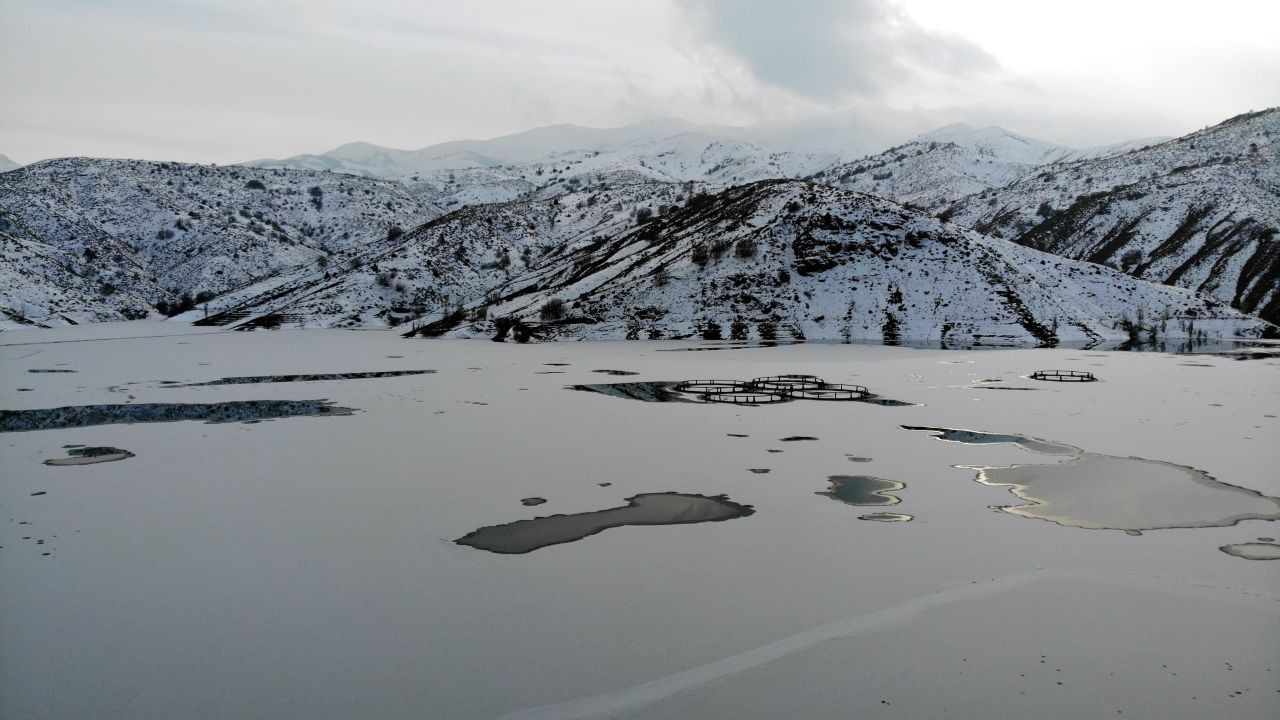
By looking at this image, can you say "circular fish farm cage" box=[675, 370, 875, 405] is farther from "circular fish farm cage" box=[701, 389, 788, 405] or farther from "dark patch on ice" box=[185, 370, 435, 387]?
"dark patch on ice" box=[185, 370, 435, 387]

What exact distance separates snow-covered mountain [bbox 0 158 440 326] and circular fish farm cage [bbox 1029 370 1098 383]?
454 feet

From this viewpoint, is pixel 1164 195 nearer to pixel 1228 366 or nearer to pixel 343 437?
pixel 1228 366

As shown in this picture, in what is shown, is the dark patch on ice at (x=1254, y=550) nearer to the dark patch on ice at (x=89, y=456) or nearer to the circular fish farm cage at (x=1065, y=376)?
the dark patch on ice at (x=89, y=456)

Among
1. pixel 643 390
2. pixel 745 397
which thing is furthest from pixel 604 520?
pixel 643 390

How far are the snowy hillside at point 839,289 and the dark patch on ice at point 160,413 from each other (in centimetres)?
5007

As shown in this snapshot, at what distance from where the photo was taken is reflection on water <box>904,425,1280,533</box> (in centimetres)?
1628

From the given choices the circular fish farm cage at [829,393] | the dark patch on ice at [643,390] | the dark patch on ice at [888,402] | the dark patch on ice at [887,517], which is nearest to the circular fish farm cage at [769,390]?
the circular fish farm cage at [829,393]

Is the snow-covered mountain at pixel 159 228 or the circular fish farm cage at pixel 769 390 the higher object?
the snow-covered mountain at pixel 159 228

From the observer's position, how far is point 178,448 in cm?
2388

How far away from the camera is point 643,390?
125 ft

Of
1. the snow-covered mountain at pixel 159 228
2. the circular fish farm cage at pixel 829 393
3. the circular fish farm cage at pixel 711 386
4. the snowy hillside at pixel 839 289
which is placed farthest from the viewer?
the snow-covered mountain at pixel 159 228

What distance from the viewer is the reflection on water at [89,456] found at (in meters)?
21.9

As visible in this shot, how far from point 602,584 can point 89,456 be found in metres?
18.9

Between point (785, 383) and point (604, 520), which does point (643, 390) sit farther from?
point (604, 520)
